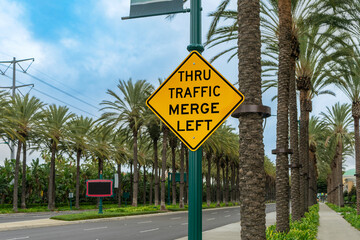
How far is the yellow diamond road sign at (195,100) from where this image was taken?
4.90 m

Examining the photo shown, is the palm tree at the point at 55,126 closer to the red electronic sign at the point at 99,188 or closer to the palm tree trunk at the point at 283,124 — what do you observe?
the red electronic sign at the point at 99,188

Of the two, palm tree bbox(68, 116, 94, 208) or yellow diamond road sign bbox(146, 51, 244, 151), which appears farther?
palm tree bbox(68, 116, 94, 208)

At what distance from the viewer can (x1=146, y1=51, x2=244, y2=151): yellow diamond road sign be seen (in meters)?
4.90

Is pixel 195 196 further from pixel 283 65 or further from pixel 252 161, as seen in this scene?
pixel 283 65

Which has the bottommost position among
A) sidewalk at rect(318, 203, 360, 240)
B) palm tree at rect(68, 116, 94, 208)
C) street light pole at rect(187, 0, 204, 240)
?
sidewalk at rect(318, 203, 360, 240)

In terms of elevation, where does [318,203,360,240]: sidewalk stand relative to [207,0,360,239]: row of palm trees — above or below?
below

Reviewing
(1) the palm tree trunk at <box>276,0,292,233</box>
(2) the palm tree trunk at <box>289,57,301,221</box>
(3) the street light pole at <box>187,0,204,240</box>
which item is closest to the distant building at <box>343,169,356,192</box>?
(2) the palm tree trunk at <box>289,57,301,221</box>

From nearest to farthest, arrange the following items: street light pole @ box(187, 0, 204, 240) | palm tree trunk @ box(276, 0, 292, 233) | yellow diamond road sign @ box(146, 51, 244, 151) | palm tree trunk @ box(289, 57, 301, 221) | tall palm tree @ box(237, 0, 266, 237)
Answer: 1. yellow diamond road sign @ box(146, 51, 244, 151)
2. street light pole @ box(187, 0, 204, 240)
3. tall palm tree @ box(237, 0, 266, 237)
4. palm tree trunk @ box(276, 0, 292, 233)
5. palm tree trunk @ box(289, 57, 301, 221)

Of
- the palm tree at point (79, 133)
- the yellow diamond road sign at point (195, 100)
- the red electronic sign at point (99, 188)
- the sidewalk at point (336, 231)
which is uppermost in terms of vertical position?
the palm tree at point (79, 133)

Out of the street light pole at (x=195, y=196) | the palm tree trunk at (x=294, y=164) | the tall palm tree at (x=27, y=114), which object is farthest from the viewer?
the tall palm tree at (x=27, y=114)

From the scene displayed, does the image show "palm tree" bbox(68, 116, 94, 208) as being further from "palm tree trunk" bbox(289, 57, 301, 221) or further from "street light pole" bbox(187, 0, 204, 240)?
"street light pole" bbox(187, 0, 204, 240)

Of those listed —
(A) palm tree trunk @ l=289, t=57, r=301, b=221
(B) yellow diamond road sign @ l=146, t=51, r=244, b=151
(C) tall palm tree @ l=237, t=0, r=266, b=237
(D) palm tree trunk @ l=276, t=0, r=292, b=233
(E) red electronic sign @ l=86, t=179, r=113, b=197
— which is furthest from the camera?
(E) red electronic sign @ l=86, t=179, r=113, b=197

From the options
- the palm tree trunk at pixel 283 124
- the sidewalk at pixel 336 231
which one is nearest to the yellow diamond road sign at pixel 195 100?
the palm tree trunk at pixel 283 124

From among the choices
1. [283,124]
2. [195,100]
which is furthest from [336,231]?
[195,100]
